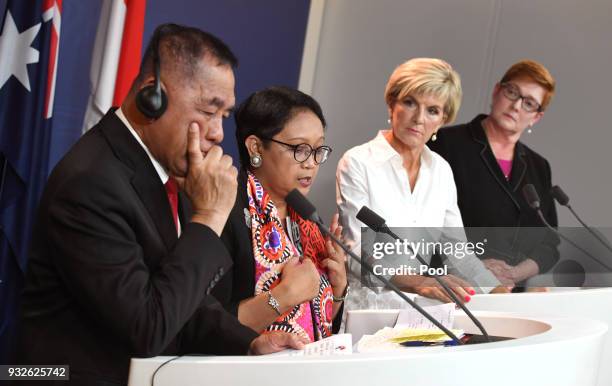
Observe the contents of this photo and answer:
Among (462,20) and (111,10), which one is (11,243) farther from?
(462,20)

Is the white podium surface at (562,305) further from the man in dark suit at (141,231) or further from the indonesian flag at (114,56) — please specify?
the indonesian flag at (114,56)

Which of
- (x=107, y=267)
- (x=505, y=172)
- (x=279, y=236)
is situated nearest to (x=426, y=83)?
(x=505, y=172)

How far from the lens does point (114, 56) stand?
151 inches

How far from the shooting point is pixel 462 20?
542 centimetres

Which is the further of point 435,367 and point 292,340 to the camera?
point 292,340

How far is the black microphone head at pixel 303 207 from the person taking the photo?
213 cm

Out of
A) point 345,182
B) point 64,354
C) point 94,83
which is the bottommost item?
point 64,354

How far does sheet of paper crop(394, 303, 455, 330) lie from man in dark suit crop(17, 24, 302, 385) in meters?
0.56

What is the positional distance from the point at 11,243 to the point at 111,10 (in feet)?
3.91

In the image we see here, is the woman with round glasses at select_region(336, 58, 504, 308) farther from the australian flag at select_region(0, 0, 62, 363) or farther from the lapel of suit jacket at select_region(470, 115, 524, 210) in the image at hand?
the australian flag at select_region(0, 0, 62, 363)

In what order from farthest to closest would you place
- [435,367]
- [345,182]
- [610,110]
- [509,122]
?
[610,110] < [509,122] < [345,182] < [435,367]

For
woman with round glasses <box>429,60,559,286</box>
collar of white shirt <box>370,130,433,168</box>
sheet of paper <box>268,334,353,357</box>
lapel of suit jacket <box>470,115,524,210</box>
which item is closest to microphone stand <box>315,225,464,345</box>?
sheet of paper <box>268,334,353,357</box>

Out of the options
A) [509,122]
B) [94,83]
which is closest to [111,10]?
[94,83]

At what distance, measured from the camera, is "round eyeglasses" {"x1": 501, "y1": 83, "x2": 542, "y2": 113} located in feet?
13.7
